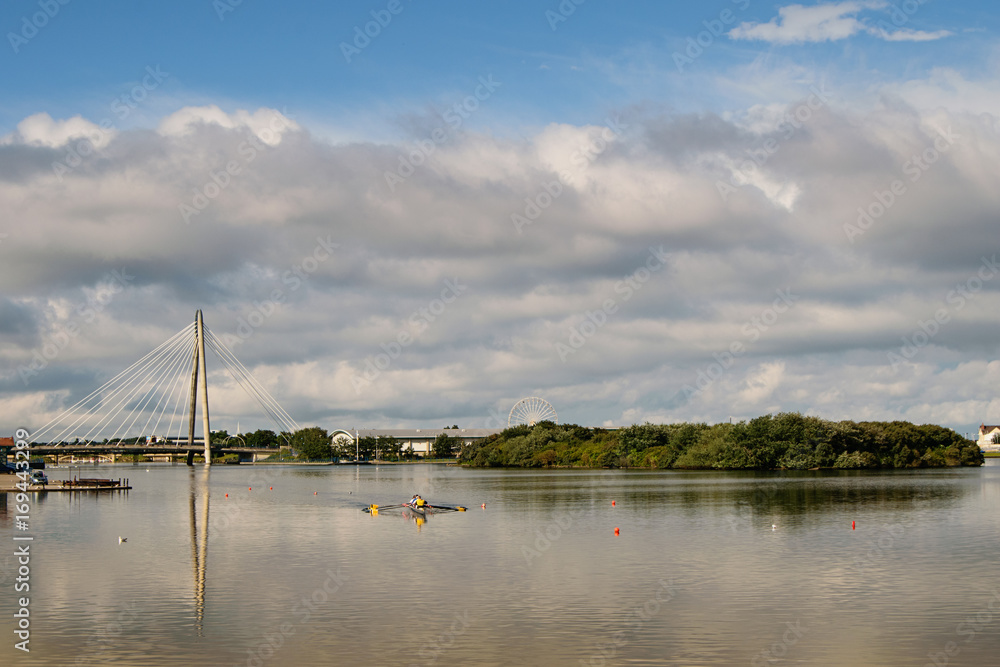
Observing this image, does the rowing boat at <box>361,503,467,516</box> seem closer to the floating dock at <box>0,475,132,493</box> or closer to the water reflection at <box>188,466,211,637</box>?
the water reflection at <box>188,466,211,637</box>

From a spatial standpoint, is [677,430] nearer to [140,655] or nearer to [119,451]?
[119,451]

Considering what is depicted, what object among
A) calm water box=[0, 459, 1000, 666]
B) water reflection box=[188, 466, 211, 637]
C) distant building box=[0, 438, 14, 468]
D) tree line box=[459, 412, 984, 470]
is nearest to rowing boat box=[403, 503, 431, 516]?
calm water box=[0, 459, 1000, 666]

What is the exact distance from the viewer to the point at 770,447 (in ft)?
362

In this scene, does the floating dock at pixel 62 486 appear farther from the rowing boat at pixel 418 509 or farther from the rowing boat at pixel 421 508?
the rowing boat at pixel 418 509

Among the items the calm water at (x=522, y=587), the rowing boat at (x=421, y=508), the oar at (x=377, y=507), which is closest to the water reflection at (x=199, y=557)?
the calm water at (x=522, y=587)

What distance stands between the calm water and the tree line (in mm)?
55051

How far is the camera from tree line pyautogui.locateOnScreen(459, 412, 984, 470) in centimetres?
11031

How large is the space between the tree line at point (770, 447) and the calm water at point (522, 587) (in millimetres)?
55051

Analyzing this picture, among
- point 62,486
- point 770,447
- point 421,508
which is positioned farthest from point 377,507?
point 770,447

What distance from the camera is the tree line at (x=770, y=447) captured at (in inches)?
4343

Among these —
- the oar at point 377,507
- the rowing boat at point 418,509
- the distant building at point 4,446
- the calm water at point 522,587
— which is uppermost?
the distant building at point 4,446

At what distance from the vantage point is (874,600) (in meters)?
25.7

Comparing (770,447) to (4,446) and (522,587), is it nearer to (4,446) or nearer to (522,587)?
(4,446)

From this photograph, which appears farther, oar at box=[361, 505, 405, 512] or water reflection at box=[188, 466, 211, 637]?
oar at box=[361, 505, 405, 512]
